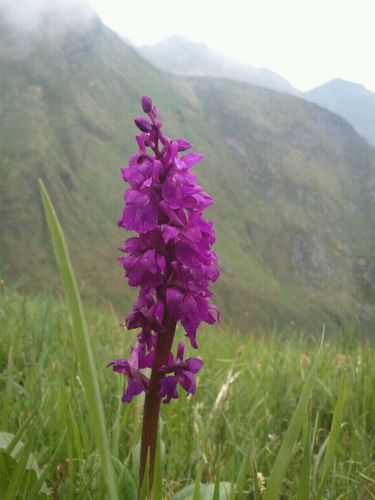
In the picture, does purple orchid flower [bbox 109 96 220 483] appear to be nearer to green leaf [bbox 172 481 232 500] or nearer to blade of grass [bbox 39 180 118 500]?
green leaf [bbox 172 481 232 500]

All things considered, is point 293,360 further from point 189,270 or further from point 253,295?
point 253,295

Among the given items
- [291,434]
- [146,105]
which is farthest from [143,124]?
[291,434]

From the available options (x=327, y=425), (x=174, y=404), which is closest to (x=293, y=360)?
(x=327, y=425)

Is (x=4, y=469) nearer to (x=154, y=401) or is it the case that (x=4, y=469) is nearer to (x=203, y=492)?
(x=154, y=401)

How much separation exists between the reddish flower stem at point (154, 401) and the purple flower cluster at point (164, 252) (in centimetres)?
1

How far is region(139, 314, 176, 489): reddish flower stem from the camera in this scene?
5.54 ft

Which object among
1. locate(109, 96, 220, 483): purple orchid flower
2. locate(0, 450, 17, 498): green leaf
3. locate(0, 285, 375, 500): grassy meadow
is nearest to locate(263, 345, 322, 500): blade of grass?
locate(0, 285, 375, 500): grassy meadow

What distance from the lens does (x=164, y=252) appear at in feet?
5.75

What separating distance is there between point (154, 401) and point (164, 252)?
1.51 ft

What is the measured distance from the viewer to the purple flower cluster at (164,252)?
173cm

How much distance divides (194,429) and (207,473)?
43 centimetres

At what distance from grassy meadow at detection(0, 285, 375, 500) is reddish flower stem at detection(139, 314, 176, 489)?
0.51 feet

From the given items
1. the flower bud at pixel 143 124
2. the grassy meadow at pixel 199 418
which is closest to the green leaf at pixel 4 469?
the grassy meadow at pixel 199 418

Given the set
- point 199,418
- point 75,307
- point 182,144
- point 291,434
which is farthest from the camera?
point 199,418
